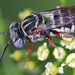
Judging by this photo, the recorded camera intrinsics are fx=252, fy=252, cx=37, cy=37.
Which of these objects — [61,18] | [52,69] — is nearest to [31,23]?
[61,18]

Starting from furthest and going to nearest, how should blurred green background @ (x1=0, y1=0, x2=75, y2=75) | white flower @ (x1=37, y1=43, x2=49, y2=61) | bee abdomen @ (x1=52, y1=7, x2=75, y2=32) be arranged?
blurred green background @ (x1=0, y1=0, x2=75, y2=75) < white flower @ (x1=37, y1=43, x2=49, y2=61) < bee abdomen @ (x1=52, y1=7, x2=75, y2=32)

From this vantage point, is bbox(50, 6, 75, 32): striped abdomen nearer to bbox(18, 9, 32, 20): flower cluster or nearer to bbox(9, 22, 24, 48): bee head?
bbox(9, 22, 24, 48): bee head

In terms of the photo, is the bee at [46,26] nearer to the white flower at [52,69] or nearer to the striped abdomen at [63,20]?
the striped abdomen at [63,20]

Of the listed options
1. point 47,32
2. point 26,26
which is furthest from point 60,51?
point 26,26

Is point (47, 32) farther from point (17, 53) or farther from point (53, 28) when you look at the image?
point (17, 53)

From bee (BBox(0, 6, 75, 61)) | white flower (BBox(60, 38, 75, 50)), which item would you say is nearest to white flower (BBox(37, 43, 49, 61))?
bee (BBox(0, 6, 75, 61))

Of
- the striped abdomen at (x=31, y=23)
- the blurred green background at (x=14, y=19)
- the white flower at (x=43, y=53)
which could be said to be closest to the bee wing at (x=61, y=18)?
the striped abdomen at (x=31, y=23)
